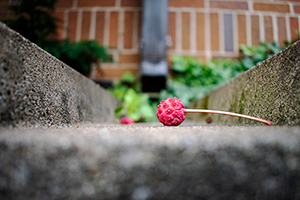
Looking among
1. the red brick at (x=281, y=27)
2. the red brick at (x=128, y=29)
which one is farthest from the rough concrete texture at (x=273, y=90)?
the red brick at (x=281, y=27)

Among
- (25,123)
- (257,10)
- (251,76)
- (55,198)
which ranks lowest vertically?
(55,198)

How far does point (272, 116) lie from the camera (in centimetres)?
70

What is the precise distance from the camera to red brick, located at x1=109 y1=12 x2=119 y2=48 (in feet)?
10.4

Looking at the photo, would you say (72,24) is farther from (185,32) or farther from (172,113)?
(172,113)

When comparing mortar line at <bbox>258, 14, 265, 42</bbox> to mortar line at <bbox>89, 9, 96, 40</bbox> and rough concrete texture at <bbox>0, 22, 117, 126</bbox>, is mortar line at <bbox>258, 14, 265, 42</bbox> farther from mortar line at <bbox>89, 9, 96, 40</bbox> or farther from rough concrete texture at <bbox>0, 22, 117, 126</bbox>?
rough concrete texture at <bbox>0, 22, 117, 126</bbox>

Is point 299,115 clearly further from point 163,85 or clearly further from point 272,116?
point 163,85

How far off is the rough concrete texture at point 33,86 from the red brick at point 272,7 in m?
3.29

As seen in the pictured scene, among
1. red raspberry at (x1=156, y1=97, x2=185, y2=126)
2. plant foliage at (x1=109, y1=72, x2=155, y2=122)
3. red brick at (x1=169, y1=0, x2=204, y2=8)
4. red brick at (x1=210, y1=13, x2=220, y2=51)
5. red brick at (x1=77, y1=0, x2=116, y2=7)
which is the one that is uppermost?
red brick at (x1=77, y1=0, x2=116, y2=7)

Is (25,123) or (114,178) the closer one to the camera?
(114,178)

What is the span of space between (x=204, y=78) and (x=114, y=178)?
2774 mm

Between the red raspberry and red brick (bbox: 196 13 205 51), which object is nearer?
the red raspberry

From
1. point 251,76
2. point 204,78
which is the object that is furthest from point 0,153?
point 204,78

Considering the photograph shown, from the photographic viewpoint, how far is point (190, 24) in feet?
10.4

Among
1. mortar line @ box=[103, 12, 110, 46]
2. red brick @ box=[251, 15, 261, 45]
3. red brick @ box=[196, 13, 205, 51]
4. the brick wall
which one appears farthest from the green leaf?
red brick @ box=[251, 15, 261, 45]
